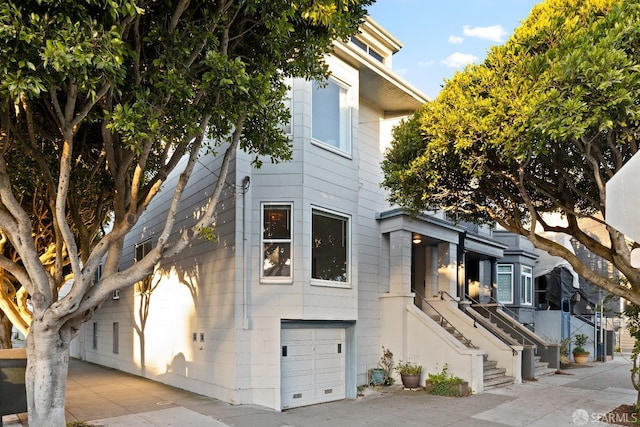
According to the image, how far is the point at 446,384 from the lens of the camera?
38.7 ft

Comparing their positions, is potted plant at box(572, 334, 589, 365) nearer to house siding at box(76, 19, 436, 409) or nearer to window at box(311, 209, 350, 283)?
house siding at box(76, 19, 436, 409)

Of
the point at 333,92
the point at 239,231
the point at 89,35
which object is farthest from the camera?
the point at 333,92

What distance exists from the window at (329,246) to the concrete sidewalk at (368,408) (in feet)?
9.62

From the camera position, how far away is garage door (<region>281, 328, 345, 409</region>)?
10.6 meters

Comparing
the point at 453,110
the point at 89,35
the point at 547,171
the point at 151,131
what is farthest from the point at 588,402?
the point at 89,35

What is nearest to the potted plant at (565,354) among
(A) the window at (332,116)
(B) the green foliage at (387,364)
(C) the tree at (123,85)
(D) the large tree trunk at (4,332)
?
(B) the green foliage at (387,364)

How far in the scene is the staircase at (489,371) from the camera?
12608mm

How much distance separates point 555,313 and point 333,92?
14194 millimetres

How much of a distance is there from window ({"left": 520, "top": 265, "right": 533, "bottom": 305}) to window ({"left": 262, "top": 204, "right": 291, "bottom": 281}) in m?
13.4

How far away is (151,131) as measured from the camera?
6.12 meters

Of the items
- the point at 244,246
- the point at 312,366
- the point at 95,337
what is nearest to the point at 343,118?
the point at 244,246

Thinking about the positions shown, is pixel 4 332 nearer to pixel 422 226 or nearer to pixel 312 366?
pixel 312 366

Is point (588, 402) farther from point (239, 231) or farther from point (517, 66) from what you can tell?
point (239, 231)

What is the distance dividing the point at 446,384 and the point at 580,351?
32.1 feet
